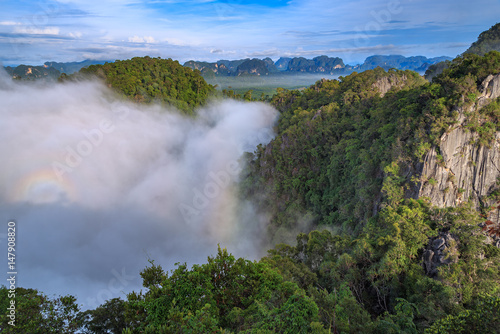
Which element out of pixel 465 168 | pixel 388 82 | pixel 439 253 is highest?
pixel 388 82

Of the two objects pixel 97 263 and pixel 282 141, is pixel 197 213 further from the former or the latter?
pixel 282 141

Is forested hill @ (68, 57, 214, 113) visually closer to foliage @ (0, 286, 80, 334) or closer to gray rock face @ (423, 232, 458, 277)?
foliage @ (0, 286, 80, 334)

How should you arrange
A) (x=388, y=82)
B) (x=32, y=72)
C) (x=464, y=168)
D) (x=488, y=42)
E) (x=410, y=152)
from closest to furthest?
(x=464, y=168) → (x=410, y=152) → (x=388, y=82) → (x=488, y=42) → (x=32, y=72)

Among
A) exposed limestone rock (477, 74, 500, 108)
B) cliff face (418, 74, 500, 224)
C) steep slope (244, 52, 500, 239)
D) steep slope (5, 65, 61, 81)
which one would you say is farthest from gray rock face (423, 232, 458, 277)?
steep slope (5, 65, 61, 81)

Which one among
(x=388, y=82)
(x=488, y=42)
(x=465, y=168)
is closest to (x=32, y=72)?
(x=388, y=82)

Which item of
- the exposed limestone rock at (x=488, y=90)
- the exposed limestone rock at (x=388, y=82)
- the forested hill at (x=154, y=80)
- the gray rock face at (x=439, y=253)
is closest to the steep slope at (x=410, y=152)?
the exposed limestone rock at (x=488, y=90)

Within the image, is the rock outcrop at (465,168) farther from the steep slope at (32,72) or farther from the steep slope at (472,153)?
the steep slope at (32,72)

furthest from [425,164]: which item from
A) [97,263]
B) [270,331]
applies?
[97,263]

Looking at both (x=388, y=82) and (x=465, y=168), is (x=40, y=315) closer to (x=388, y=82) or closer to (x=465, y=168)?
(x=465, y=168)
